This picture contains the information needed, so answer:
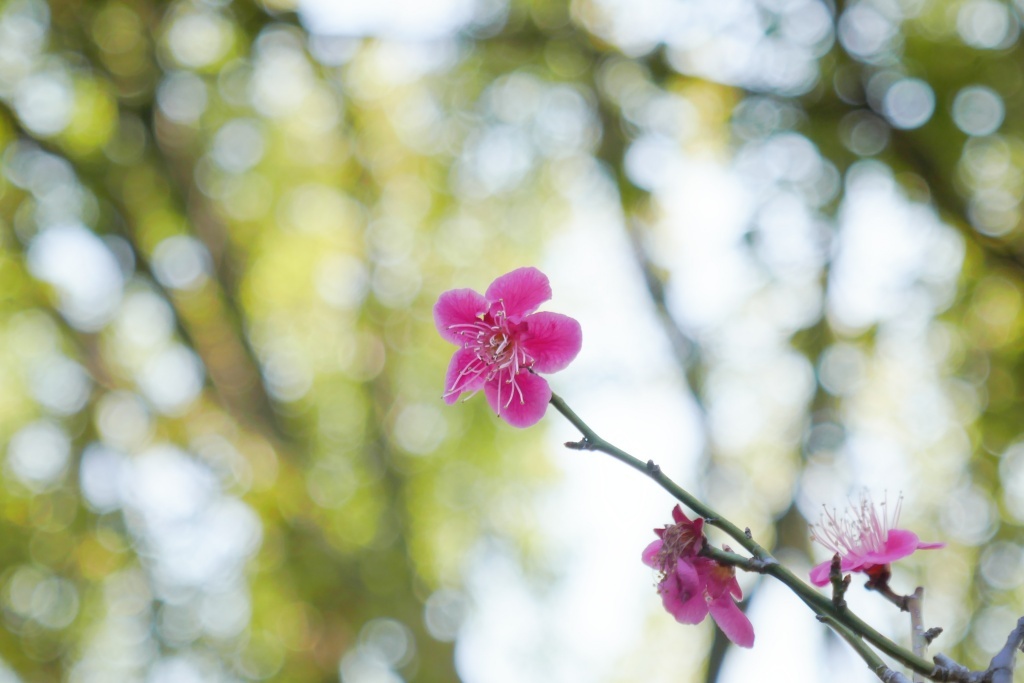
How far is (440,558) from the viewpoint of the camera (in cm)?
476

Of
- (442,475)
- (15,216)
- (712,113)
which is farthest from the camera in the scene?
(442,475)

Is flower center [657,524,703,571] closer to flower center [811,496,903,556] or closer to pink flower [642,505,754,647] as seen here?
pink flower [642,505,754,647]

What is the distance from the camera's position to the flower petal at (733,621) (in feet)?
2.84

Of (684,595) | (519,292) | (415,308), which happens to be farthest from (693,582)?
(415,308)

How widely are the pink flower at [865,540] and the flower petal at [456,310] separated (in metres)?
0.46

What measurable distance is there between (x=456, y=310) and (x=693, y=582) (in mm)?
401

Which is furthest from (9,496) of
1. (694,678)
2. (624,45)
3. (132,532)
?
(624,45)

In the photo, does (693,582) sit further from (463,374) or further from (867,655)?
(463,374)

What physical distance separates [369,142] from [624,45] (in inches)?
65.3

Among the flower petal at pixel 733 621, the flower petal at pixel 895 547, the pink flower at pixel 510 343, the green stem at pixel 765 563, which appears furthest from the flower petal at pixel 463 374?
the flower petal at pixel 895 547

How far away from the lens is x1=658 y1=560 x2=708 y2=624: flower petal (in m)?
0.82

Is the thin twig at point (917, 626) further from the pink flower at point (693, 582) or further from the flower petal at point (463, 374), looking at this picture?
the flower petal at point (463, 374)

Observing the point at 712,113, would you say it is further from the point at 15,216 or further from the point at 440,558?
the point at 15,216

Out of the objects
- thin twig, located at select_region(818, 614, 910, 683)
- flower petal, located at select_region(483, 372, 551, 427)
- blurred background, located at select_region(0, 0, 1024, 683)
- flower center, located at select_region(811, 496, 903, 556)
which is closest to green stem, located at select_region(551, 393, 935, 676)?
thin twig, located at select_region(818, 614, 910, 683)
